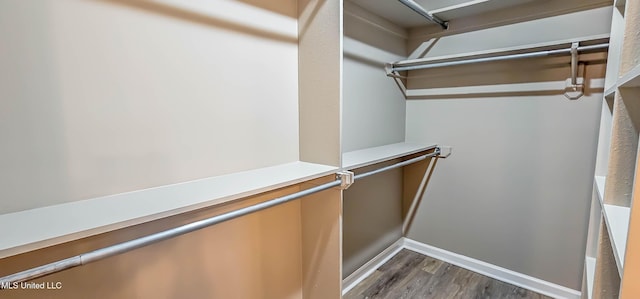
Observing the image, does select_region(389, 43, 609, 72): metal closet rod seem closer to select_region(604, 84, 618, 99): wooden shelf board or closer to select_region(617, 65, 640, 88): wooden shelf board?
select_region(604, 84, 618, 99): wooden shelf board

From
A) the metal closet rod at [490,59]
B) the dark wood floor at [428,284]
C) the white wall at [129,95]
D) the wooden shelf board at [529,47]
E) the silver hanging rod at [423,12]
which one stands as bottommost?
the dark wood floor at [428,284]

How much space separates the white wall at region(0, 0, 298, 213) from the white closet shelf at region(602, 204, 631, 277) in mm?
1238

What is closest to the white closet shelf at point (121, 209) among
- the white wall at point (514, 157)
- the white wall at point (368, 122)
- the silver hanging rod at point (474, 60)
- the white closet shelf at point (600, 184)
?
the white wall at point (368, 122)

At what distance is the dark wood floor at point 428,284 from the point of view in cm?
198

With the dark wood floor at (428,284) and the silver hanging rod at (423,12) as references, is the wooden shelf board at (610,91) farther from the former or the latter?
the dark wood floor at (428,284)

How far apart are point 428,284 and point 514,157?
1101 millimetres

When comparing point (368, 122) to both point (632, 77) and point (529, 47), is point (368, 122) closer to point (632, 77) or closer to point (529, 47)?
point (529, 47)

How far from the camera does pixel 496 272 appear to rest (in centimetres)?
217

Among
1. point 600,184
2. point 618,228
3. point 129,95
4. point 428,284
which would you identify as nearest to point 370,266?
point 428,284

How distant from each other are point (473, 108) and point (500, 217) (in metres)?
0.84

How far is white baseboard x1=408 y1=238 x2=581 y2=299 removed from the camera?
1.94 metres

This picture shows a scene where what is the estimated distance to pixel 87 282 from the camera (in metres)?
0.93

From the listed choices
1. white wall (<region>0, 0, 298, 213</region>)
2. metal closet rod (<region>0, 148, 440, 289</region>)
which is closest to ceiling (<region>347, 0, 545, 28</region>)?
white wall (<region>0, 0, 298, 213</region>)

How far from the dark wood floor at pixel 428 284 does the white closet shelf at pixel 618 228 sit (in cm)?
123
